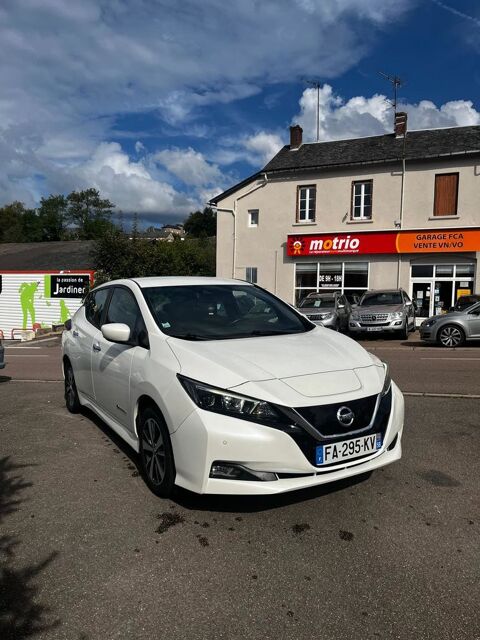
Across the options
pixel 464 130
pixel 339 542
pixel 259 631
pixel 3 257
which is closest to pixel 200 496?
pixel 339 542

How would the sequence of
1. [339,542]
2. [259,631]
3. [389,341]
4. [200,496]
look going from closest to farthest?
[259,631] → [339,542] → [200,496] → [389,341]

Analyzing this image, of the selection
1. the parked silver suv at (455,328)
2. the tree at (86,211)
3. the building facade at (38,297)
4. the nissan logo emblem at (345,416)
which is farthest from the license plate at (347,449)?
the tree at (86,211)

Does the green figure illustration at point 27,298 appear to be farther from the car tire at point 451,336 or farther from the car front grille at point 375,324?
the car tire at point 451,336

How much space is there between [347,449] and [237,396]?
2.58 feet

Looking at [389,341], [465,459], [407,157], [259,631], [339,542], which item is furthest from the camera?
[407,157]

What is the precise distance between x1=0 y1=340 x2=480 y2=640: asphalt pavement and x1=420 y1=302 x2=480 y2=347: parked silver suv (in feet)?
34.3

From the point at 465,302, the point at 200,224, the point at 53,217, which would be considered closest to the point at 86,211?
the point at 53,217

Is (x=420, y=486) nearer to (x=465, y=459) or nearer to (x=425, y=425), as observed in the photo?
(x=465, y=459)

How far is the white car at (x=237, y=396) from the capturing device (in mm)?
3096

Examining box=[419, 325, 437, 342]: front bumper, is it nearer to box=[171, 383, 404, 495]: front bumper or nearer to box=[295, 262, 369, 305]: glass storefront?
box=[295, 262, 369, 305]: glass storefront

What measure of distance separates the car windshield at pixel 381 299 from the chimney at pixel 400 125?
Answer: 32.3 ft

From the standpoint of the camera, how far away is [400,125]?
23.9 meters

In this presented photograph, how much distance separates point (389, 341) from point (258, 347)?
1398 centimetres

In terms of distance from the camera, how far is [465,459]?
179 inches
